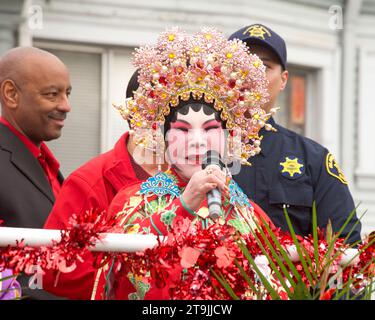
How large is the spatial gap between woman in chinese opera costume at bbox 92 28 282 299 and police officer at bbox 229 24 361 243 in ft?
2.58

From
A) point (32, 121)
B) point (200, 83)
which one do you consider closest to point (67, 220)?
point (200, 83)

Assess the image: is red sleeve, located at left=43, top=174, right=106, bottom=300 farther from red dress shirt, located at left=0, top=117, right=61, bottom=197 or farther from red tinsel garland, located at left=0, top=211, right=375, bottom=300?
red dress shirt, located at left=0, top=117, right=61, bottom=197

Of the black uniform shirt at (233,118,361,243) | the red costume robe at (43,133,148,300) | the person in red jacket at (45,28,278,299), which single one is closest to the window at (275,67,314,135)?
the black uniform shirt at (233,118,361,243)

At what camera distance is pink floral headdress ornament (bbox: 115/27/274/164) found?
13.1ft

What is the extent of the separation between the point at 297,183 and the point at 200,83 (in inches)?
44.4

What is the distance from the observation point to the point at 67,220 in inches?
158

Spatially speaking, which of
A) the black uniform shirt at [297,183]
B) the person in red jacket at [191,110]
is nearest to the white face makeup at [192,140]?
the person in red jacket at [191,110]

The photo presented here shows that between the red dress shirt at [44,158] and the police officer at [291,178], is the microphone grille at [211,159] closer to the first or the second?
the police officer at [291,178]

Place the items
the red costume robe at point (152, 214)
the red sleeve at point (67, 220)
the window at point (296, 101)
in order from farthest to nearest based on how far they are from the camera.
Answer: the window at point (296, 101) < the red sleeve at point (67, 220) < the red costume robe at point (152, 214)

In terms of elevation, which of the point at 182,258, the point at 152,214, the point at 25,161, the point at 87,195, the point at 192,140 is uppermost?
the point at 25,161

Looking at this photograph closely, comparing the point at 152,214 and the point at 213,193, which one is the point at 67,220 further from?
the point at 213,193

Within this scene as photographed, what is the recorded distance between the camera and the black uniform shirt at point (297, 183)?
4844mm
